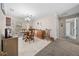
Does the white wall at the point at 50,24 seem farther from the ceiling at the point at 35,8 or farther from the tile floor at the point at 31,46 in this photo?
the tile floor at the point at 31,46

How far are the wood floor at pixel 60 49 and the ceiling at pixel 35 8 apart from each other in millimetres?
570

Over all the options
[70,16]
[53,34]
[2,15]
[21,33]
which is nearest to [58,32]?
[53,34]

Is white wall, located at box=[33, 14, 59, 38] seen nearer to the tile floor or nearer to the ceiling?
the ceiling

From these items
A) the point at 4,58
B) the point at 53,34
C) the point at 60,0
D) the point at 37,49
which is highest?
the point at 60,0

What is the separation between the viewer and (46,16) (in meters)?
2.24

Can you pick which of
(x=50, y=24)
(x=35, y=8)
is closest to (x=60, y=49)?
(x=50, y=24)

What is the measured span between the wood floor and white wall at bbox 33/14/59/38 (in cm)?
17

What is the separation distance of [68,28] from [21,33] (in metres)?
0.86

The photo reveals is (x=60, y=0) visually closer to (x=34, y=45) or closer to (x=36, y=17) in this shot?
(x=36, y=17)

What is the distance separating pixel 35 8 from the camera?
2.26 metres

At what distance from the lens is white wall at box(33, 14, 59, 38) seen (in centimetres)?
225

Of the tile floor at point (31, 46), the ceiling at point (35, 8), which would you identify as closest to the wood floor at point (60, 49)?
the tile floor at point (31, 46)

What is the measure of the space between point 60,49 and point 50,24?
495mm

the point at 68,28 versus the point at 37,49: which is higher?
the point at 68,28
